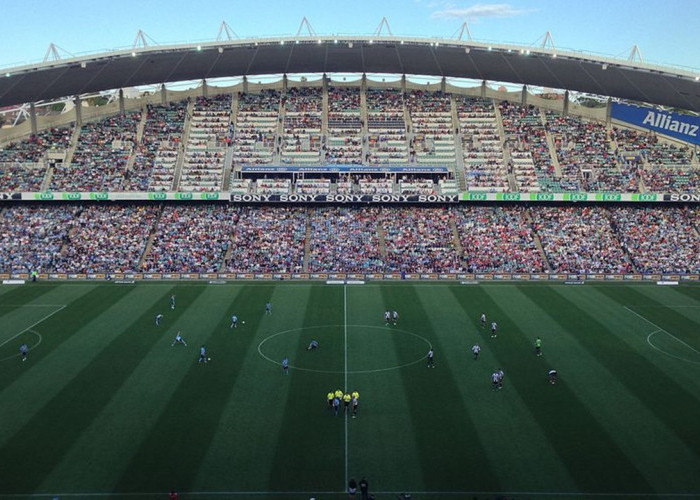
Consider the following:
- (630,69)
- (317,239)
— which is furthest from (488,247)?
(630,69)

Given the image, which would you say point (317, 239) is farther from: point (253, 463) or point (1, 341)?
point (253, 463)

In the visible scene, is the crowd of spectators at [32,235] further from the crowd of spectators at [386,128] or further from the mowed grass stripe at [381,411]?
the crowd of spectators at [386,128]

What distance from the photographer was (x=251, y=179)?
68625mm

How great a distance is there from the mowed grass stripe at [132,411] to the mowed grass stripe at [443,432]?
1168 cm

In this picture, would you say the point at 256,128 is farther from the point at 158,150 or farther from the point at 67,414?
the point at 67,414

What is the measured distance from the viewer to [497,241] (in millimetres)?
61625

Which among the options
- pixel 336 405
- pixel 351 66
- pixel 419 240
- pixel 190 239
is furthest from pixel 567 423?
pixel 351 66

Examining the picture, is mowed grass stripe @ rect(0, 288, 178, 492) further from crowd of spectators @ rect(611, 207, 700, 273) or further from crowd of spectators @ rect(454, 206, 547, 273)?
crowd of spectators @ rect(611, 207, 700, 273)

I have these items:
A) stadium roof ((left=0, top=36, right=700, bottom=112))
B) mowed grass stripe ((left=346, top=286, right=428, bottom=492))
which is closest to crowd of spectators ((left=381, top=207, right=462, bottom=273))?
mowed grass stripe ((left=346, top=286, right=428, bottom=492))

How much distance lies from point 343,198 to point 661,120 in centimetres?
3751

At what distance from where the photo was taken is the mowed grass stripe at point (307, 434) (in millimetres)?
22969

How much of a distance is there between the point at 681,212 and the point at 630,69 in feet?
54.7

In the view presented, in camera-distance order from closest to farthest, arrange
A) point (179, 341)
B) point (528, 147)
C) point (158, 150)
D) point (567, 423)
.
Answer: point (567, 423) < point (179, 341) < point (158, 150) < point (528, 147)

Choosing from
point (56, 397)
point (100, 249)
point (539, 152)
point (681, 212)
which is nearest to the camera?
point (56, 397)
